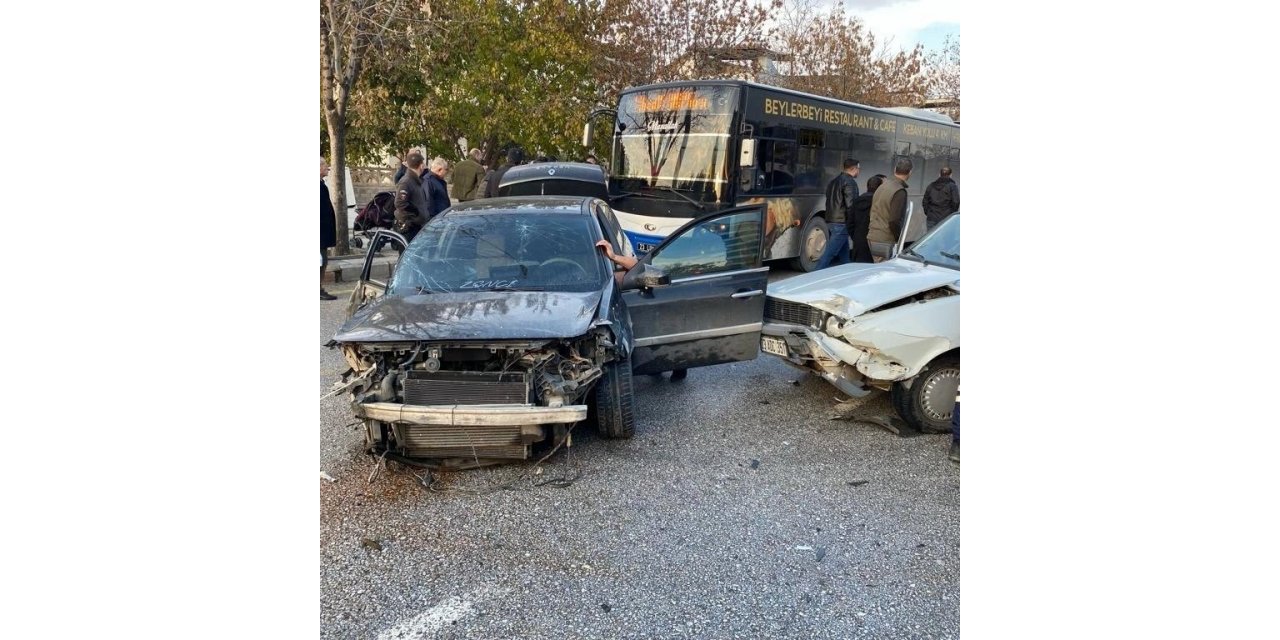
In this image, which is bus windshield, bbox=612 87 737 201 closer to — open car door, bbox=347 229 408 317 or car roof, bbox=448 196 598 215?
car roof, bbox=448 196 598 215

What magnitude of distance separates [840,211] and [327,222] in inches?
206

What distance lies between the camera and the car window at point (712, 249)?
490 centimetres

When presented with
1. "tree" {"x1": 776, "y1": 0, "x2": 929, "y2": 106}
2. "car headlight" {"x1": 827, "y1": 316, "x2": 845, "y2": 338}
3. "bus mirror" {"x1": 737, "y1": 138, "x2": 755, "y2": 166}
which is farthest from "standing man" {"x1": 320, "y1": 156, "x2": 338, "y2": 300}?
"bus mirror" {"x1": 737, "y1": 138, "x2": 755, "y2": 166}

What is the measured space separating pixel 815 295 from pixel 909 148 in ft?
3.47

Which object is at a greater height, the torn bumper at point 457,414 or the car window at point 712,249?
the car window at point 712,249

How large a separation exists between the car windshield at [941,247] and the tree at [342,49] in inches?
103

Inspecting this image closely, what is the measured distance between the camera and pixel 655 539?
3.07 meters

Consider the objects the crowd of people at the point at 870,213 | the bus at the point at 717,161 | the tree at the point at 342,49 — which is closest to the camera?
the tree at the point at 342,49

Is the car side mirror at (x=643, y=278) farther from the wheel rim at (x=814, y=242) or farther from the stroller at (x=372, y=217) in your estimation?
the wheel rim at (x=814, y=242)

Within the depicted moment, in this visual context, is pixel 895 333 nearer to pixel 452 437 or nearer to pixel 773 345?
pixel 773 345

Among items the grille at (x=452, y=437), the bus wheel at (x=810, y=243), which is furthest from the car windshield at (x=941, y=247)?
the bus wheel at (x=810, y=243)

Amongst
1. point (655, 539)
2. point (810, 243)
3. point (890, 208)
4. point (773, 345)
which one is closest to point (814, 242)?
point (810, 243)

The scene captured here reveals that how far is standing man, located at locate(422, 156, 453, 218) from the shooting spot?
6.47 metres
